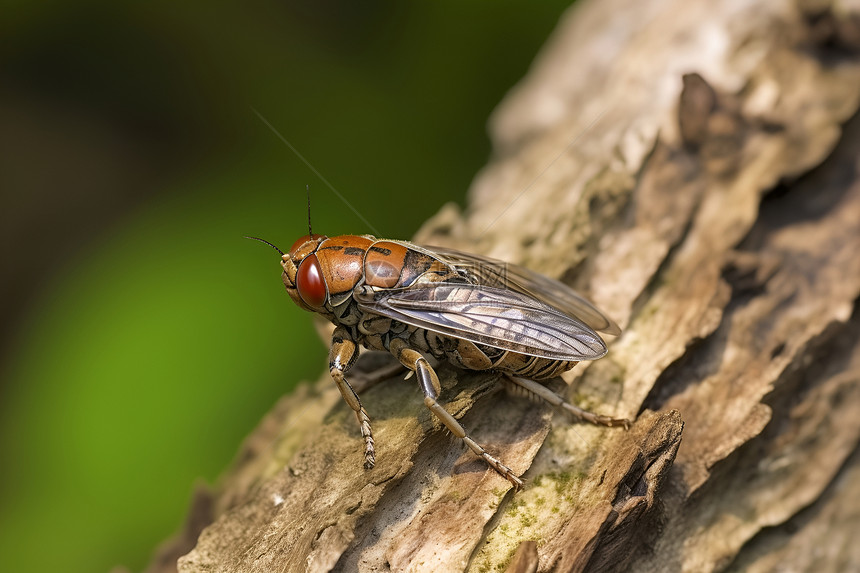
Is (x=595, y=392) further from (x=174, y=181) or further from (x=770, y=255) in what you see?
→ (x=174, y=181)

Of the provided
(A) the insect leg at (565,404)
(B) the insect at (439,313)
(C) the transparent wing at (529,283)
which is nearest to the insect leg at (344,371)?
(B) the insect at (439,313)

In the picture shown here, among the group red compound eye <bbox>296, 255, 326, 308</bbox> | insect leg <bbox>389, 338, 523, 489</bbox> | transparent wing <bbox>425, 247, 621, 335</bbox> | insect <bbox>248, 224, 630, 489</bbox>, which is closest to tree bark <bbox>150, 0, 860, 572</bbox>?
insect leg <bbox>389, 338, 523, 489</bbox>

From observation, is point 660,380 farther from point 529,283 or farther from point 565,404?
point 529,283

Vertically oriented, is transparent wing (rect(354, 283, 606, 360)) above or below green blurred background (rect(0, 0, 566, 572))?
below

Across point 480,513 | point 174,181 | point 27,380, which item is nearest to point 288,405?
point 480,513

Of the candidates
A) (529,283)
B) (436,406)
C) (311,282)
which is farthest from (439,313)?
(311,282)

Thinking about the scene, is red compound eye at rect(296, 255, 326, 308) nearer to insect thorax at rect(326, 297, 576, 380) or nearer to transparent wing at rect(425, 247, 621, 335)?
insect thorax at rect(326, 297, 576, 380)

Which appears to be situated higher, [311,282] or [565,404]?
[311,282]
